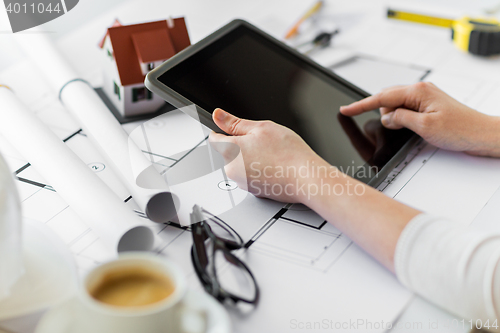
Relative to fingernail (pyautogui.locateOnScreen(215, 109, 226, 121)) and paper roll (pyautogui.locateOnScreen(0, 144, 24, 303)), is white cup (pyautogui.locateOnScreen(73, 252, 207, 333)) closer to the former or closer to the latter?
paper roll (pyautogui.locateOnScreen(0, 144, 24, 303))

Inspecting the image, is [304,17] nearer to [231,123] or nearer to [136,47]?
[136,47]

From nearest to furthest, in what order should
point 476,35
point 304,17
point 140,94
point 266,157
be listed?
point 266,157
point 140,94
point 476,35
point 304,17

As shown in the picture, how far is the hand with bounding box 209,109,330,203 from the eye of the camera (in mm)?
625

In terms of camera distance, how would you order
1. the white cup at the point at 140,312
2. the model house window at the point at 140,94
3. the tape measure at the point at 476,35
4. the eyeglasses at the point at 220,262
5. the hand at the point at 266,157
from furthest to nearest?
the tape measure at the point at 476,35 < the model house window at the point at 140,94 < the hand at the point at 266,157 < the eyeglasses at the point at 220,262 < the white cup at the point at 140,312

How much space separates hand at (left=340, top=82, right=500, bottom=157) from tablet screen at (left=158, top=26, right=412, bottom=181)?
0.03 metres

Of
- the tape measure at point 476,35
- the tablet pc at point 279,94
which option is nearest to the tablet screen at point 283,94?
the tablet pc at point 279,94

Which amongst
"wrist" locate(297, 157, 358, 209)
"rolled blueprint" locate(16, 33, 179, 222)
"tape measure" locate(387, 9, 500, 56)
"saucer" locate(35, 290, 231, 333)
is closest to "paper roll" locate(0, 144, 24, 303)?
"saucer" locate(35, 290, 231, 333)

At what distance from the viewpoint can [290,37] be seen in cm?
111

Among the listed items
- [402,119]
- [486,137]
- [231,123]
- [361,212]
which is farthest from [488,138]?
[231,123]

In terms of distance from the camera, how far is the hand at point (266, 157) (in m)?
0.63

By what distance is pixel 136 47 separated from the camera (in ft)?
2.68

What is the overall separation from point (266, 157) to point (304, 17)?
637 mm

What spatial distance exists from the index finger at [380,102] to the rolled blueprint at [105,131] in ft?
1.09

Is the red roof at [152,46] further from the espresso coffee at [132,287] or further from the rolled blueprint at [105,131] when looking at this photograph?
the espresso coffee at [132,287]
